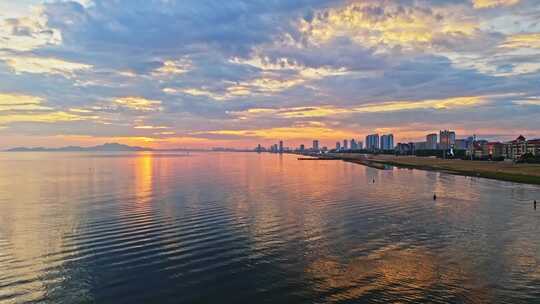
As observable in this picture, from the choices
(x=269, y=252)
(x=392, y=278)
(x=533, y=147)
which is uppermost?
(x=533, y=147)

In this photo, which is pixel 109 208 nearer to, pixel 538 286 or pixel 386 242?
pixel 386 242

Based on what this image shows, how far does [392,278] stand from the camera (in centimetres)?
1927

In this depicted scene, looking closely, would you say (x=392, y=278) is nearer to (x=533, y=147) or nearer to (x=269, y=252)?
(x=269, y=252)

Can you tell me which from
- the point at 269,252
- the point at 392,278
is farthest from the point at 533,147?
the point at 392,278

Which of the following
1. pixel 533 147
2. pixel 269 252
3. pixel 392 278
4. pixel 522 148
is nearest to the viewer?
pixel 392 278

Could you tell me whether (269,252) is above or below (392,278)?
above

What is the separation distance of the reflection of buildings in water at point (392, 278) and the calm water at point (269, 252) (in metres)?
0.06

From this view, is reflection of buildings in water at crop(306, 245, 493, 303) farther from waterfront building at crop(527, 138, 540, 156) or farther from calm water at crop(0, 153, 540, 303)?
waterfront building at crop(527, 138, 540, 156)

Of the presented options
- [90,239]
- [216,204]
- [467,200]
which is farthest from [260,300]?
[467,200]

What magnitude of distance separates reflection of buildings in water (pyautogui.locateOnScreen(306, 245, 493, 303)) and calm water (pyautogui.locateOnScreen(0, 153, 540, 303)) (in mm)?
58

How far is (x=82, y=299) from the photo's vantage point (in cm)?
1697

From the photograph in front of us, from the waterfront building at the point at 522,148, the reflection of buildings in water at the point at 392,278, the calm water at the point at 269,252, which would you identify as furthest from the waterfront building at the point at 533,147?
the reflection of buildings in water at the point at 392,278

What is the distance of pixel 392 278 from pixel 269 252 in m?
7.68

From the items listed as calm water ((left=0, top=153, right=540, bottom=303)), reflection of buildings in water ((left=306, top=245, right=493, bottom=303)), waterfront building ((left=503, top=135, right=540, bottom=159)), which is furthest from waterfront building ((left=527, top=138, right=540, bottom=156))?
reflection of buildings in water ((left=306, top=245, right=493, bottom=303))
